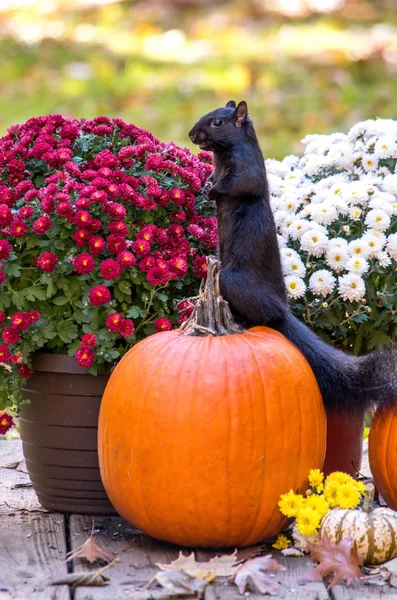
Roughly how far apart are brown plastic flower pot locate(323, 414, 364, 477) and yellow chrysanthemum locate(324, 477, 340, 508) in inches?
17.5

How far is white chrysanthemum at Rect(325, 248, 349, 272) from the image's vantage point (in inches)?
119

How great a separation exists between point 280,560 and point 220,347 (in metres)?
0.57

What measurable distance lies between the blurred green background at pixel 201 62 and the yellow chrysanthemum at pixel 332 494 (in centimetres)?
405

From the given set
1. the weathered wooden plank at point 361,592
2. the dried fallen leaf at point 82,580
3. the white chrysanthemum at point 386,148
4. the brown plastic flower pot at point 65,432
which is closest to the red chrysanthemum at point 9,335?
the brown plastic flower pot at point 65,432

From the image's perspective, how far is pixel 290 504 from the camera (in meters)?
2.51

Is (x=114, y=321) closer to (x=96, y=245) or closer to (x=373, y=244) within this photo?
(x=96, y=245)

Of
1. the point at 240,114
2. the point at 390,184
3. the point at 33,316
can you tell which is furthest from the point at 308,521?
the point at 390,184

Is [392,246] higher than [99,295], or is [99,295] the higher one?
[392,246]

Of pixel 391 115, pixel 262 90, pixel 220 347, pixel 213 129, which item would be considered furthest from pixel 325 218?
pixel 262 90

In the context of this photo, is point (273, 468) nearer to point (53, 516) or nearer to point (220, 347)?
point (220, 347)

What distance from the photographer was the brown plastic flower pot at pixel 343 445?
9.85ft

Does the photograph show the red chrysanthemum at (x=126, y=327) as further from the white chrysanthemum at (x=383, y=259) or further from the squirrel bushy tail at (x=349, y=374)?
the white chrysanthemum at (x=383, y=259)

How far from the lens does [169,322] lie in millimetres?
2783

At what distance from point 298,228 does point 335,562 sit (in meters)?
1.15
